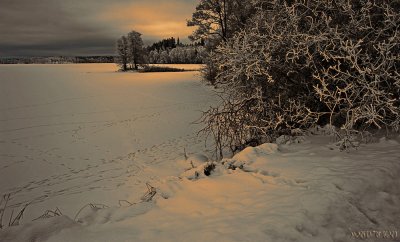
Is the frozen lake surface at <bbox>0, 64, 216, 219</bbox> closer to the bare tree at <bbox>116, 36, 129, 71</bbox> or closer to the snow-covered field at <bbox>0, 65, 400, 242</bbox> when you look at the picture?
the snow-covered field at <bbox>0, 65, 400, 242</bbox>

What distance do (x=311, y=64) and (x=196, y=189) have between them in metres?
4.29

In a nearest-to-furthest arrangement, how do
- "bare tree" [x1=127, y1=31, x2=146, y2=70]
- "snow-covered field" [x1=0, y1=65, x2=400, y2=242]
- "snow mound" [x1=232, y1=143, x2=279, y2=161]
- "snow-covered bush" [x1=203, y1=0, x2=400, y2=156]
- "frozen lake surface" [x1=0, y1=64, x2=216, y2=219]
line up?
"snow-covered field" [x1=0, y1=65, x2=400, y2=242] → "snow mound" [x1=232, y1=143, x2=279, y2=161] → "snow-covered bush" [x1=203, y1=0, x2=400, y2=156] → "frozen lake surface" [x1=0, y1=64, x2=216, y2=219] → "bare tree" [x1=127, y1=31, x2=146, y2=70]

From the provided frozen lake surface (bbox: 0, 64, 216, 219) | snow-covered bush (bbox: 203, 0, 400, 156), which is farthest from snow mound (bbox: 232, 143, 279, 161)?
frozen lake surface (bbox: 0, 64, 216, 219)

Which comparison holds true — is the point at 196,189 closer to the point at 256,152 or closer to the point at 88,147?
the point at 256,152

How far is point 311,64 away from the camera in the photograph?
7.56 m

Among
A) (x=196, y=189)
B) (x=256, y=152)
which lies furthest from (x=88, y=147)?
(x=196, y=189)

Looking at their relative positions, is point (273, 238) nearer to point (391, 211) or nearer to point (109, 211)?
point (391, 211)

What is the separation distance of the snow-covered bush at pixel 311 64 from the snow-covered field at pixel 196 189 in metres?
0.77

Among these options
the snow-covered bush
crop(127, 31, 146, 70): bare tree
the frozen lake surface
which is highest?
crop(127, 31, 146, 70): bare tree

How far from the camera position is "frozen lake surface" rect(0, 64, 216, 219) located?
7258mm

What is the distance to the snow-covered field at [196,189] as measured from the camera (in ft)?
12.3

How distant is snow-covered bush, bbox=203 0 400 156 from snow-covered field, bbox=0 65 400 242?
2.53 feet

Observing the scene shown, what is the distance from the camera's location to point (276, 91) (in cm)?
812

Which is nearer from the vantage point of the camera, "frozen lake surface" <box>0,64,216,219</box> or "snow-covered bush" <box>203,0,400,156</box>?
"snow-covered bush" <box>203,0,400,156</box>
